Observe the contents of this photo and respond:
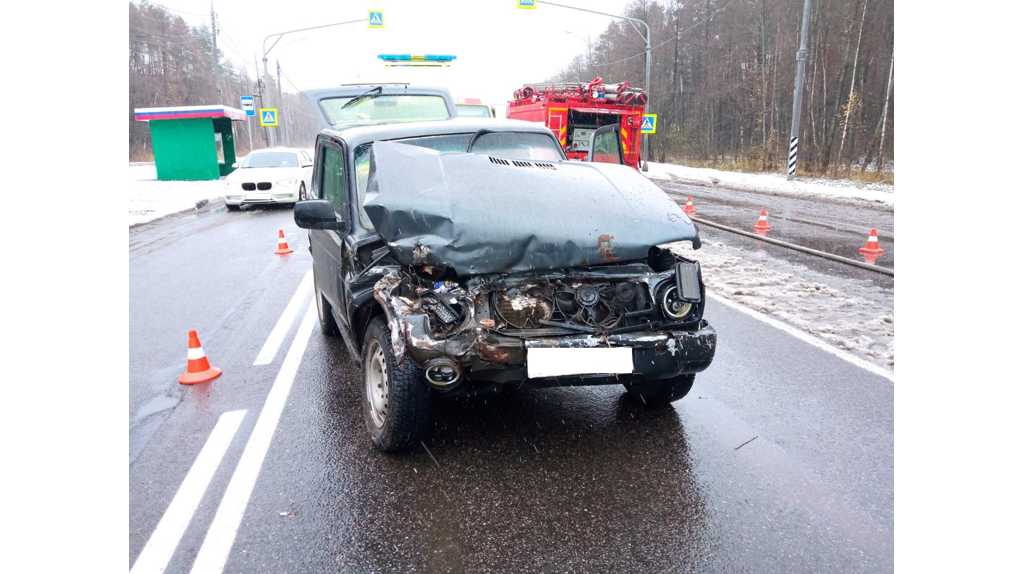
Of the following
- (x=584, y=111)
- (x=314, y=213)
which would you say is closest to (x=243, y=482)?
(x=314, y=213)

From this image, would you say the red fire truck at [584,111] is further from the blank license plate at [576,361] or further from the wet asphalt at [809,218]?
the blank license plate at [576,361]

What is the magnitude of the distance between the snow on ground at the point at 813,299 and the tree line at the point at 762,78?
59.3 feet

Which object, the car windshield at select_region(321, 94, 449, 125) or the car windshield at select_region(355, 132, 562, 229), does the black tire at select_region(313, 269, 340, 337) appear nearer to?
the car windshield at select_region(355, 132, 562, 229)

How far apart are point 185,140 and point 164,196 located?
659cm

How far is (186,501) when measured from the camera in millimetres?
3119

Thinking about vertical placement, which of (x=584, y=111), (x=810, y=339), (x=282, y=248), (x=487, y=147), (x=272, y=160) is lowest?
(x=810, y=339)

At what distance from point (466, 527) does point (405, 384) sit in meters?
0.77

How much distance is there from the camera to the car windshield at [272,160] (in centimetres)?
1698

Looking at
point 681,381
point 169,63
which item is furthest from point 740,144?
point 169,63

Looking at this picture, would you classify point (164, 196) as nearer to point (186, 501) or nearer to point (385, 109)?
point (385, 109)

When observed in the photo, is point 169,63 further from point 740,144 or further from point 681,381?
point 681,381

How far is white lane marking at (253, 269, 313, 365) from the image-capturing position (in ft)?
17.3

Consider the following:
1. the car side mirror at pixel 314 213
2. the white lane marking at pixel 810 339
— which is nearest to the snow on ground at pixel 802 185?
the white lane marking at pixel 810 339

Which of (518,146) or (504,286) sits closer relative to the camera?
(504,286)
